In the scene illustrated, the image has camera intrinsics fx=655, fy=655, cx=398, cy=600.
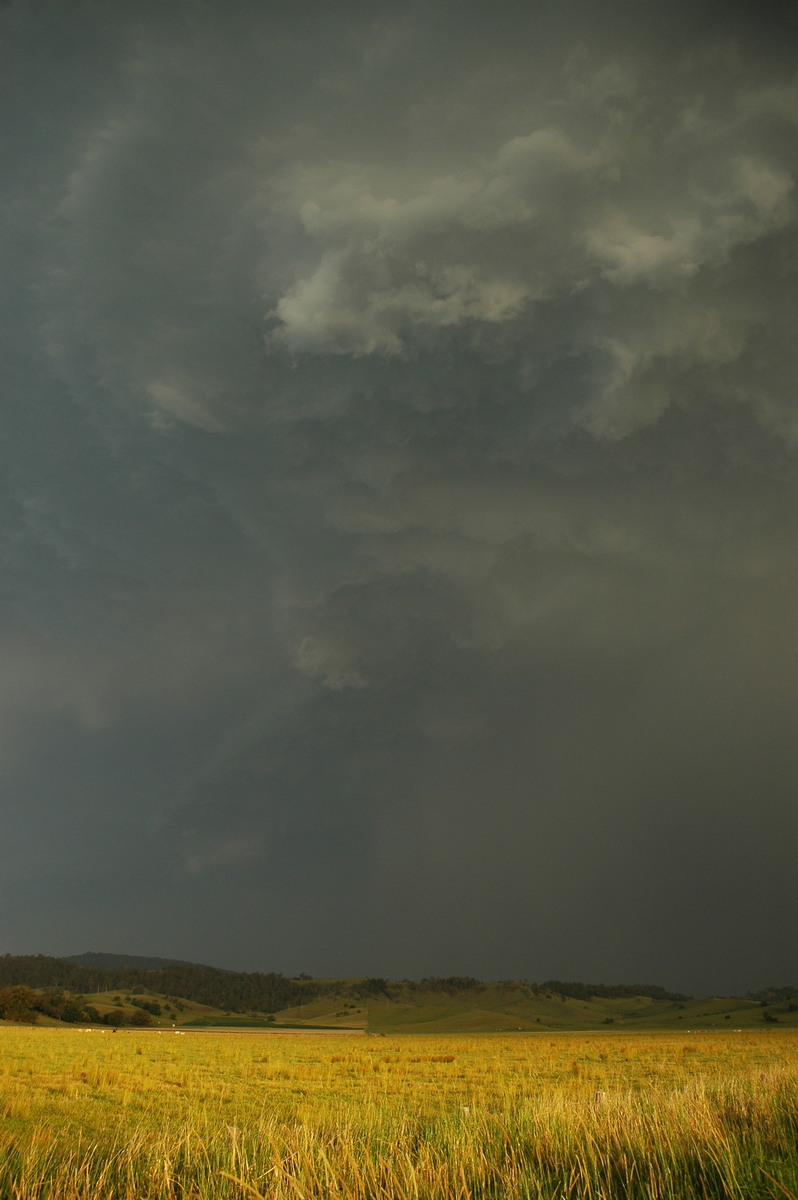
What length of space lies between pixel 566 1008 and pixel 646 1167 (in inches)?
7603

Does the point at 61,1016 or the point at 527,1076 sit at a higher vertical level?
the point at 527,1076

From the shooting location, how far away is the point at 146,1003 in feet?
506

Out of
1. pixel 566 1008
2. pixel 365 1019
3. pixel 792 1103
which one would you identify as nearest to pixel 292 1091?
pixel 792 1103

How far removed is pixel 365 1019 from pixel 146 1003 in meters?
52.0

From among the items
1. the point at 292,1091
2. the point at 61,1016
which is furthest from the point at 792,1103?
the point at 61,1016

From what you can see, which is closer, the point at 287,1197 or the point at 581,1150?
the point at 287,1197

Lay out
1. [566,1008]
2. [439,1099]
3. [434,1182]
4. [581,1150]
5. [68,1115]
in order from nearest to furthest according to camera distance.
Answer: [434,1182], [581,1150], [68,1115], [439,1099], [566,1008]

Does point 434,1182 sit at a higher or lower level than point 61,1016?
higher

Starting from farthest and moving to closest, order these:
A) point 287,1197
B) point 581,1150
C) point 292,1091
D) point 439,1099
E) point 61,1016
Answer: point 61,1016 → point 292,1091 → point 439,1099 → point 581,1150 → point 287,1197

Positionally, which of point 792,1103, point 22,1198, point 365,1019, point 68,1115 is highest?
point 22,1198

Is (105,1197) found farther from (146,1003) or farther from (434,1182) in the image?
(146,1003)

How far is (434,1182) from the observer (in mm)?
6137

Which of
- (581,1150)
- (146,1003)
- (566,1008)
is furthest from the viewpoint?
(566,1008)

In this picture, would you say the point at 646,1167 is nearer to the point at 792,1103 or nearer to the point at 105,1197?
the point at 792,1103
